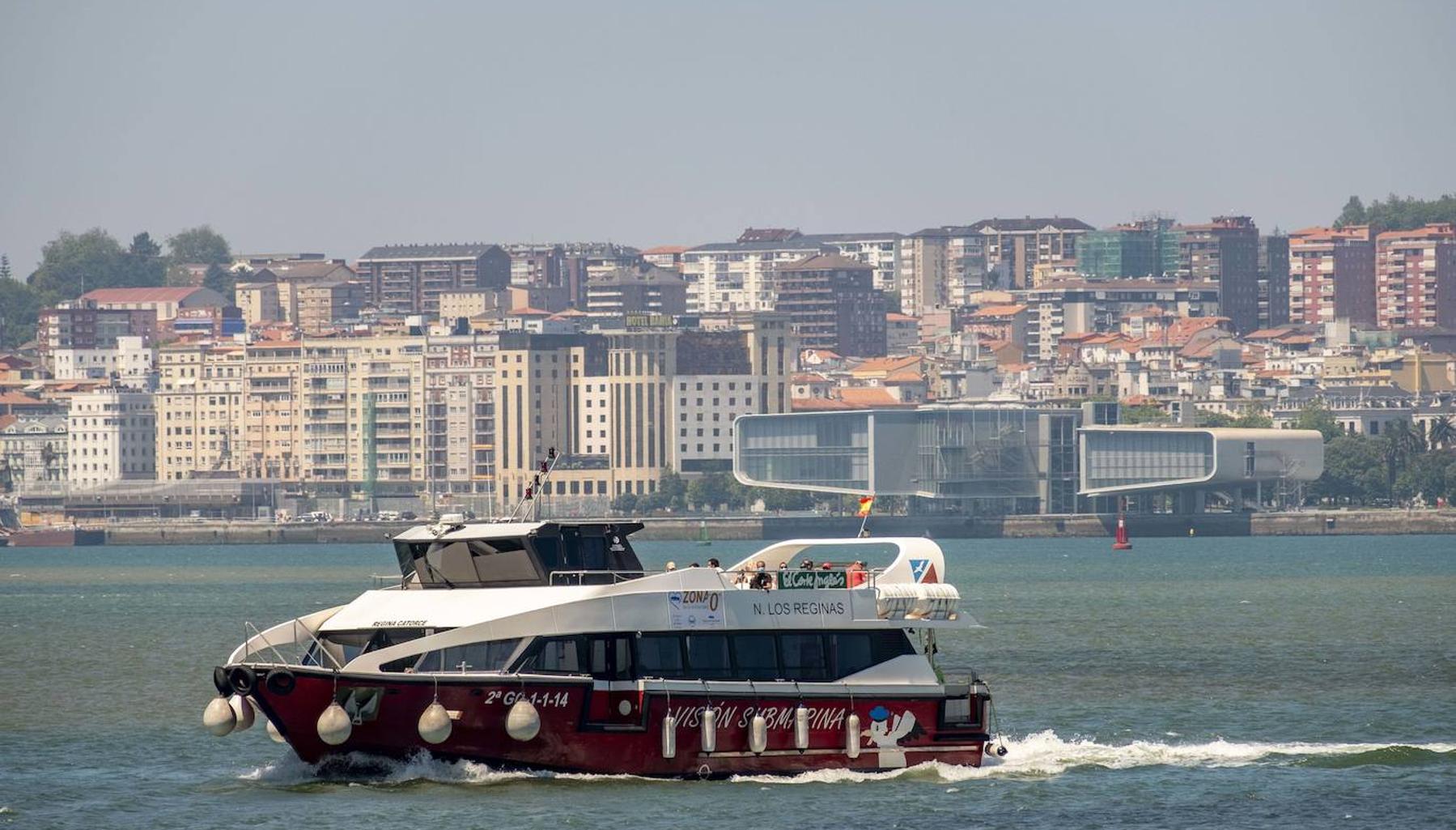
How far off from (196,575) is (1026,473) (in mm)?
66930

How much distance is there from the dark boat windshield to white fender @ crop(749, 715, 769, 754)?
2339 mm

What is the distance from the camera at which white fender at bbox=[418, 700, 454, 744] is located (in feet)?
104

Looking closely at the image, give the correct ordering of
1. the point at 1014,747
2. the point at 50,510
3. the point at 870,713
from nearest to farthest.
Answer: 1. the point at 870,713
2. the point at 1014,747
3. the point at 50,510

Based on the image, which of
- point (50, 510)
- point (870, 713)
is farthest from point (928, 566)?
point (50, 510)

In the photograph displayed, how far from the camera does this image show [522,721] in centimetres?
3188

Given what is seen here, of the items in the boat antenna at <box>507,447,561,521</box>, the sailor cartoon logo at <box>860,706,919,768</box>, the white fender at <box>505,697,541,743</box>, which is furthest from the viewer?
the boat antenna at <box>507,447,561,521</box>

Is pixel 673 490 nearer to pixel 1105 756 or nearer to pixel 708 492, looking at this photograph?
pixel 708 492

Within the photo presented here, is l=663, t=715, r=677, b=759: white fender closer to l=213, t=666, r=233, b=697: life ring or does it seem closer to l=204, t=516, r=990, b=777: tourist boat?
l=204, t=516, r=990, b=777: tourist boat

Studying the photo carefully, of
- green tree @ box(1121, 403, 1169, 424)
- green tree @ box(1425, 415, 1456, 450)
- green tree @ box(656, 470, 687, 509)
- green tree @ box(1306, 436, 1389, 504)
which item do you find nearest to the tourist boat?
green tree @ box(1306, 436, 1389, 504)

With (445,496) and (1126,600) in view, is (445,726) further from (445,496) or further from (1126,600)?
(445,496)

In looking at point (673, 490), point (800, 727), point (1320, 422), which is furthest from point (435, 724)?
point (1320, 422)

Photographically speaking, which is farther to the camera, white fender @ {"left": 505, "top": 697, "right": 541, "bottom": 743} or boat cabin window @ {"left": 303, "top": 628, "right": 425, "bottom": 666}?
boat cabin window @ {"left": 303, "top": 628, "right": 425, "bottom": 666}

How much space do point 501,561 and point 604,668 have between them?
6.60ft

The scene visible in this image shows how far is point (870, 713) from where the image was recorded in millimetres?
34031
